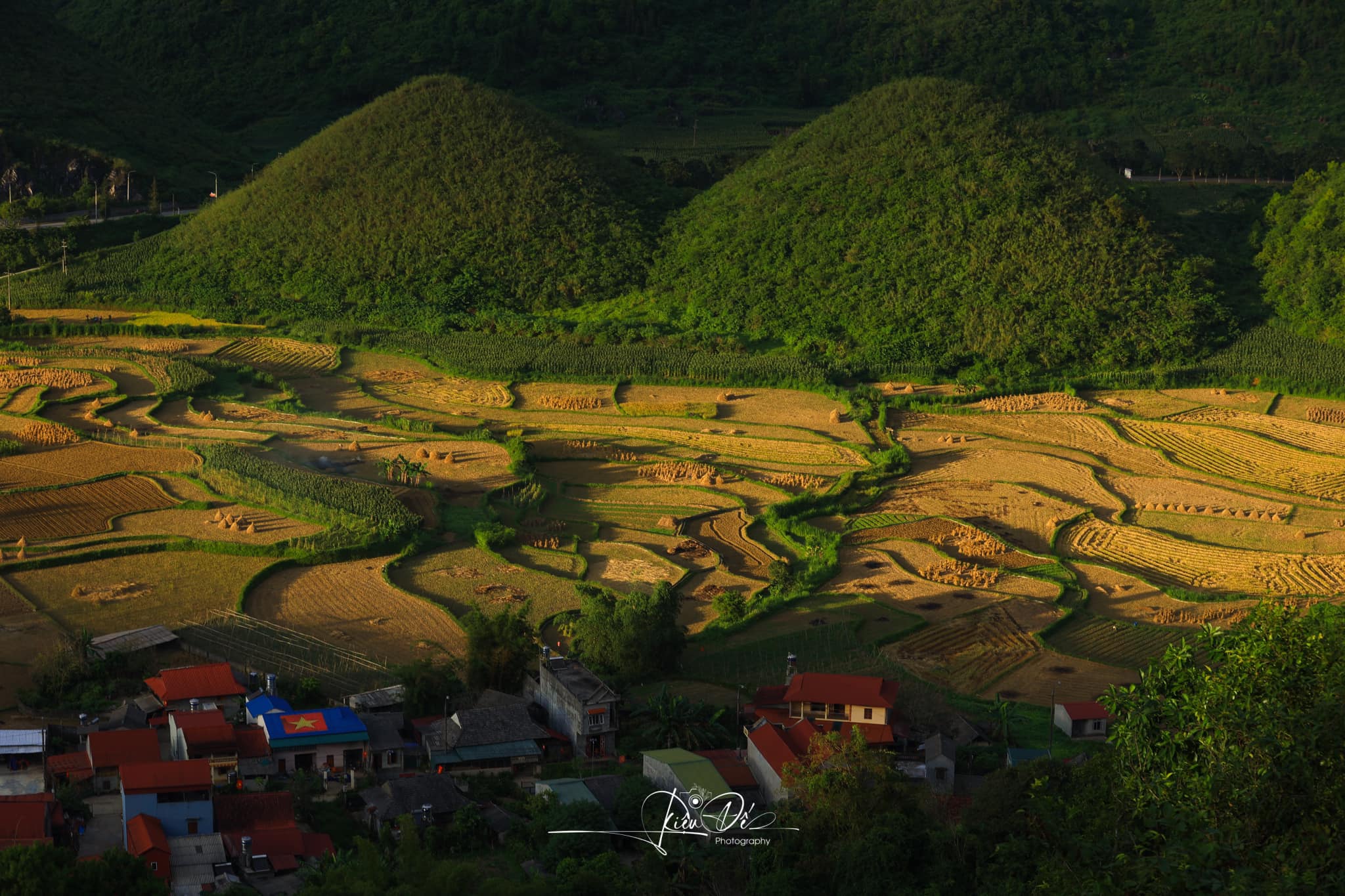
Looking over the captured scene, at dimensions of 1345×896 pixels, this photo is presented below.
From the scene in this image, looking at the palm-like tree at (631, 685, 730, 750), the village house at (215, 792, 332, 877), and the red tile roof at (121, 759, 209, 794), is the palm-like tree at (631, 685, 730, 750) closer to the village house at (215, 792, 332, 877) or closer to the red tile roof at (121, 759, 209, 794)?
the village house at (215, 792, 332, 877)

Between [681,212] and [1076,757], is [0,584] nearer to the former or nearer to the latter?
[1076,757]

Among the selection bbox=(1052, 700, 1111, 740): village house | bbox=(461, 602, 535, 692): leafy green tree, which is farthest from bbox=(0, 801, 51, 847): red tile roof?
bbox=(1052, 700, 1111, 740): village house

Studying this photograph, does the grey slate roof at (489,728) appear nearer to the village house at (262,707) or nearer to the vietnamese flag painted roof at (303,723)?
the vietnamese flag painted roof at (303,723)

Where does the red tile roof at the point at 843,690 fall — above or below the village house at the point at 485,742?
above

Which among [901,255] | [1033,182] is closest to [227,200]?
[901,255]

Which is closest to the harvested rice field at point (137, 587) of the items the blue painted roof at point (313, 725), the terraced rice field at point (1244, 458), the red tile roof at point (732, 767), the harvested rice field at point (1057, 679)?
the blue painted roof at point (313, 725)

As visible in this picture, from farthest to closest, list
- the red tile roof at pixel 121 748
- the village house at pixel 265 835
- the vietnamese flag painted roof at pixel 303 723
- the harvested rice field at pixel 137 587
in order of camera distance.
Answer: the harvested rice field at pixel 137 587, the vietnamese flag painted roof at pixel 303 723, the red tile roof at pixel 121 748, the village house at pixel 265 835
